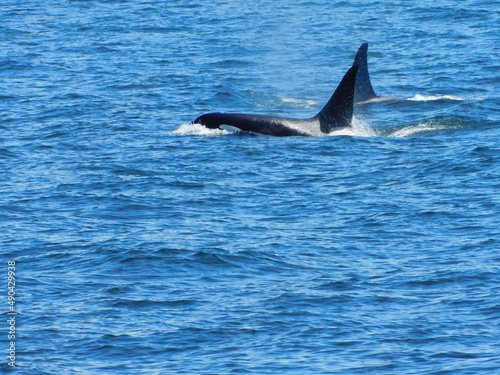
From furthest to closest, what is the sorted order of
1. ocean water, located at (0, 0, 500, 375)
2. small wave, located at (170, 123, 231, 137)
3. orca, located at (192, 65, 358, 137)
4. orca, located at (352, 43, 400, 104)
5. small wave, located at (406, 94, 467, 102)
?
orca, located at (352, 43, 400, 104)
small wave, located at (406, 94, 467, 102)
small wave, located at (170, 123, 231, 137)
orca, located at (192, 65, 358, 137)
ocean water, located at (0, 0, 500, 375)

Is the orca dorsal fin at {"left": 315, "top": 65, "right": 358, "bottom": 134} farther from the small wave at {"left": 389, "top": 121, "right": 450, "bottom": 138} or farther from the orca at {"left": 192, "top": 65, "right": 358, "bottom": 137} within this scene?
the small wave at {"left": 389, "top": 121, "right": 450, "bottom": 138}

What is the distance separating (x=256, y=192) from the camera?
24.0m

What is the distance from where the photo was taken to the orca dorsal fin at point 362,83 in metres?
34.5

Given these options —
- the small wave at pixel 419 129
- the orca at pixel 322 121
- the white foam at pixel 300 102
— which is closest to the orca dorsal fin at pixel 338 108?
the orca at pixel 322 121

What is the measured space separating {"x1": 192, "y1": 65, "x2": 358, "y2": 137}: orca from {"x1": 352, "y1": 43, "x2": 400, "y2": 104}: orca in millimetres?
4479

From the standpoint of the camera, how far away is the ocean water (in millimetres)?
16156

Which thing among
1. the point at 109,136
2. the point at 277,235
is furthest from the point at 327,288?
the point at 109,136

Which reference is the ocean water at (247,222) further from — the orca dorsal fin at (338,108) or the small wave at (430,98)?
the orca dorsal fin at (338,108)

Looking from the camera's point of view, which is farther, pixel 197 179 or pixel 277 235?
pixel 197 179

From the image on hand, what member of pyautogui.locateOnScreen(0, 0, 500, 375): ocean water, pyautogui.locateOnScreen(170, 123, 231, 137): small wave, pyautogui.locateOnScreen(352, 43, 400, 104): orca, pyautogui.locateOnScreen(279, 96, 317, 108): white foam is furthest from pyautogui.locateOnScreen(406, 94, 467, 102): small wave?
pyautogui.locateOnScreen(170, 123, 231, 137): small wave

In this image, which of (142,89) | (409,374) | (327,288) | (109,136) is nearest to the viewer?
(409,374)

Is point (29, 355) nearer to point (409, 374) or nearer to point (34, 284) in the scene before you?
point (34, 284)

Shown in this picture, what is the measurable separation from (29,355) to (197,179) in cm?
1004

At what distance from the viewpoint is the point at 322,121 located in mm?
29875
